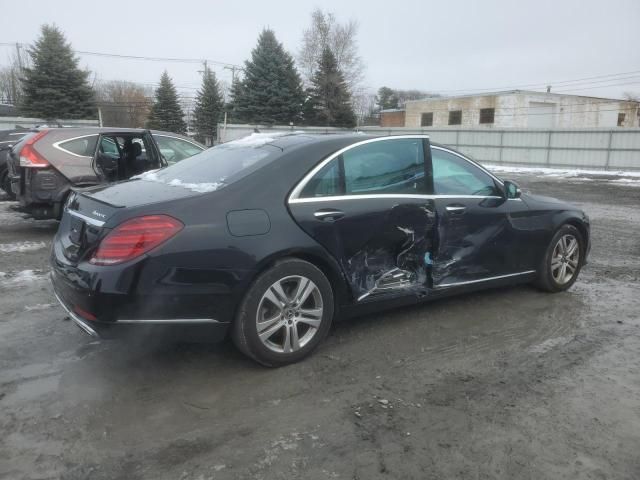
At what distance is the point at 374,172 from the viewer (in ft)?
13.1

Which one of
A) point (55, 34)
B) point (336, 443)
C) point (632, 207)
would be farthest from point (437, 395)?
point (55, 34)

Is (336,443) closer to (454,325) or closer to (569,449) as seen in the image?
(569,449)

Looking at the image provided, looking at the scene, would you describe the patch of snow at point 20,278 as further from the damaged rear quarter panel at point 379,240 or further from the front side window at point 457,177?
the front side window at point 457,177

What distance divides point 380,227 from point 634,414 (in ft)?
6.52

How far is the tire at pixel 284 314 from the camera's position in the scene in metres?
3.31

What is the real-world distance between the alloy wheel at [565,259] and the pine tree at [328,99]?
123ft

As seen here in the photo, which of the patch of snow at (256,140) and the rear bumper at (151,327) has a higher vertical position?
the patch of snow at (256,140)

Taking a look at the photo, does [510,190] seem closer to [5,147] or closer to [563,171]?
[5,147]

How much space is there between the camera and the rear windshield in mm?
3586

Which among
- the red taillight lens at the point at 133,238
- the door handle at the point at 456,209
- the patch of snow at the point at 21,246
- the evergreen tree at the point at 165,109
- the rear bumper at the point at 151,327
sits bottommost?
the patch of snow at the point at 21,246

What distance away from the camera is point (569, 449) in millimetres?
2658

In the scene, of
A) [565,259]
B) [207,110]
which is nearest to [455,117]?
[207,110]

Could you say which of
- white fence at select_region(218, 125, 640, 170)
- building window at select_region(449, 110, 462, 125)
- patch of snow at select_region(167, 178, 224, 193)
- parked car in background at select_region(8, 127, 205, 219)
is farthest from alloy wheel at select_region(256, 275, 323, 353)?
building window at select_region(449, 110, 462, 125)

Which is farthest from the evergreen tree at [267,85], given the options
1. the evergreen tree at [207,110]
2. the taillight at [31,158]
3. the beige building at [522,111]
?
the taillight at [31,158]
